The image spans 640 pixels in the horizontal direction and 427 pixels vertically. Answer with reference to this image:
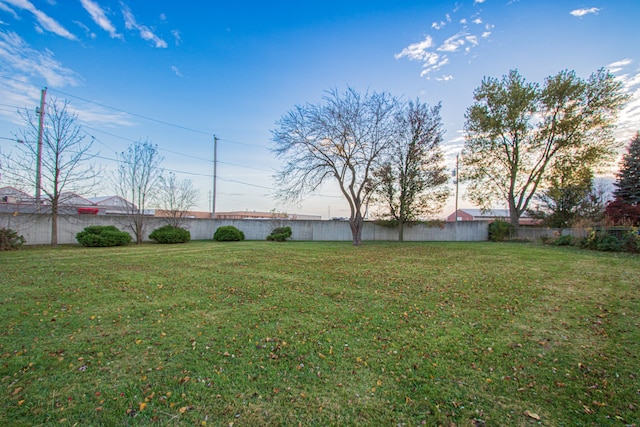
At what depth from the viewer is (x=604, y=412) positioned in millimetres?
A: 1881

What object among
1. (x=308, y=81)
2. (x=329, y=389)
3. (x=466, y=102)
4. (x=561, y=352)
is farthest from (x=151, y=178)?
(x=466, y=102)

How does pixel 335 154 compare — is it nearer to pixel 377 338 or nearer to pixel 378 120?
pixel 378 120

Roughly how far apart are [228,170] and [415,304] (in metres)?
19.6

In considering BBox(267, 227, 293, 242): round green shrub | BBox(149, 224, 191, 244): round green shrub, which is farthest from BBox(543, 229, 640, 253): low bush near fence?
BBox(149, 224, 191, 244): round green shrub

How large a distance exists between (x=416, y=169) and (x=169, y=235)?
1503 cm

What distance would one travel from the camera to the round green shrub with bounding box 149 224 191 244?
1477cm

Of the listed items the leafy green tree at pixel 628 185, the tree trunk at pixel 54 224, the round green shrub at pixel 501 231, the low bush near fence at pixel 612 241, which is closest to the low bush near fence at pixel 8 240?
the tree trunk at pixel 54 224

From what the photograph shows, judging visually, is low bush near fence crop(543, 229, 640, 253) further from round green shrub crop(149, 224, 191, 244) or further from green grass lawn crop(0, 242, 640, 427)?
round green shrub crop(149, 224, 191, 244)

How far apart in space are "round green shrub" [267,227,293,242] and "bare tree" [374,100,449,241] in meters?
6.41

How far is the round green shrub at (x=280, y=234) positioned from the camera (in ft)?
56.6

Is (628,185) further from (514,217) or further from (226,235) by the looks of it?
(226,235)

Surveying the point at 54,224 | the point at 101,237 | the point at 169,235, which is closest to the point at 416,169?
the point at 169,235

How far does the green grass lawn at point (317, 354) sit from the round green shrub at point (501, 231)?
14.6 meters

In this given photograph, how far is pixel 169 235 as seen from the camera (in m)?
14.9
